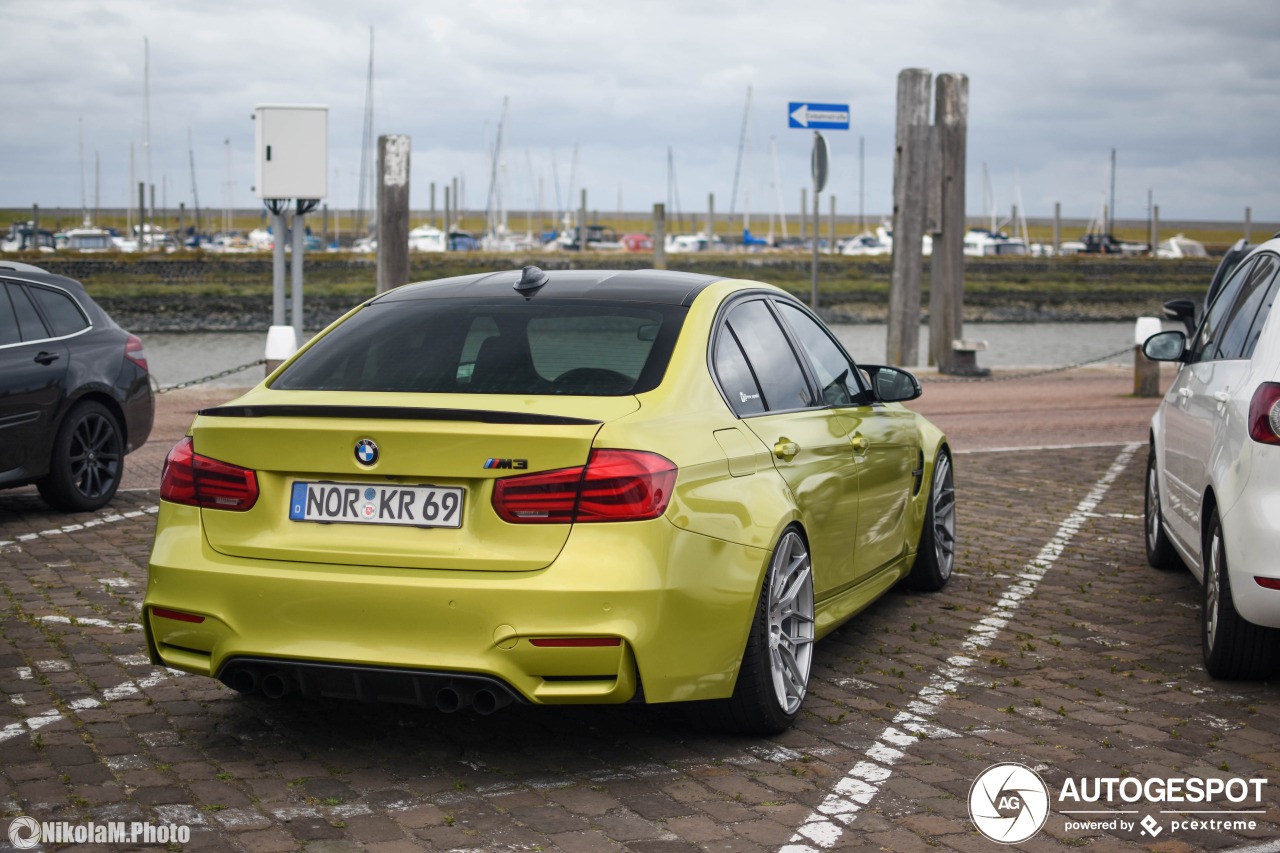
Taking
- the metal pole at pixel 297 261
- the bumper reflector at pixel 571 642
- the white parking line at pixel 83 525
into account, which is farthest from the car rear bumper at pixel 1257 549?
the metal pole at pixel 297 261

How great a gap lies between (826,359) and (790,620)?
1394mm

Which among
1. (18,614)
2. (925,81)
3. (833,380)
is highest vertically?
(925,81)

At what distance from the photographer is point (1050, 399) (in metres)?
19.5

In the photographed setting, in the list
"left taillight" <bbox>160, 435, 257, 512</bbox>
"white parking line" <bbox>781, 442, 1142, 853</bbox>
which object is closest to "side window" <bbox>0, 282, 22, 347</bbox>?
"left taillight" <bbox>160, 435, 257, 512</bbox>

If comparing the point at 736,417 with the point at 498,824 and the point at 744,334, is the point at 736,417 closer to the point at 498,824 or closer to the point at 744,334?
the point at 744,334

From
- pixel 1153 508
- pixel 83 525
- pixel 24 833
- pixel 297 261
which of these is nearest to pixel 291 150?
pixel 297 261

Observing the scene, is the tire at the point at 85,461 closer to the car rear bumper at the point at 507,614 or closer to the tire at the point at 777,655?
the car rear bumper at the point at 507,614

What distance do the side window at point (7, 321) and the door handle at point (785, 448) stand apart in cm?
587

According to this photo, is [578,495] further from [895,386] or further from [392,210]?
[392,210]

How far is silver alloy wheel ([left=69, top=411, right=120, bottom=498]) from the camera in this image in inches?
384

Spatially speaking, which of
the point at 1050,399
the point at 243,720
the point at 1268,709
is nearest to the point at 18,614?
the point at 243,720

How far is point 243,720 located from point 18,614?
217cm

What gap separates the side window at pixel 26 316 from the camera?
9.43 m

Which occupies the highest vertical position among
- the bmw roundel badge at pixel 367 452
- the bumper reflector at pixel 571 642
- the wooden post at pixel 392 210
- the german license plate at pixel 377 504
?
the wooden post at pixel 392 210
